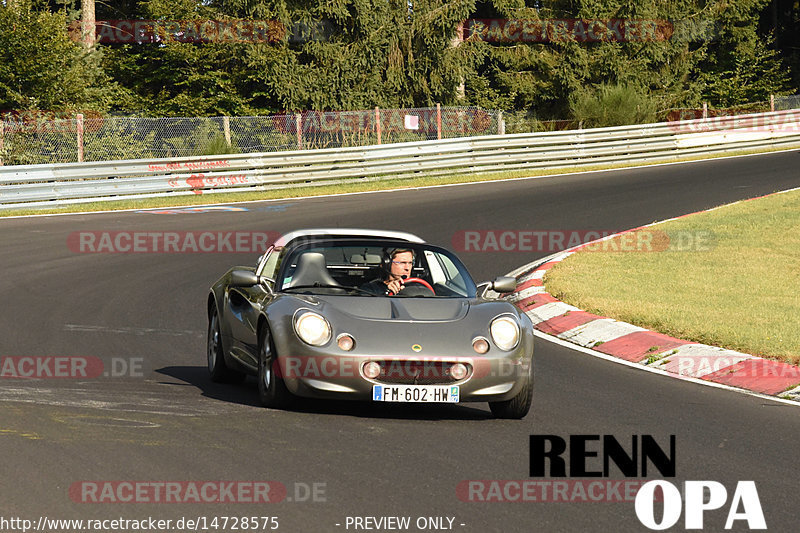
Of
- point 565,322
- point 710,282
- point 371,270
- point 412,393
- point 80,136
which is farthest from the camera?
point 80,136

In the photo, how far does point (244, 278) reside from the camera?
8.88 meters

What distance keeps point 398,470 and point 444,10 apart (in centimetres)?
3349

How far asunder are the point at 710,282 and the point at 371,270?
21.5ft

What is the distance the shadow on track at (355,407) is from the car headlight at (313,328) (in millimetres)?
527

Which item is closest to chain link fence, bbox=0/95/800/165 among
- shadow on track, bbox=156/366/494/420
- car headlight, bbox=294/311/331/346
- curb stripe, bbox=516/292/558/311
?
curb stripe, bbox=516/292/558/311

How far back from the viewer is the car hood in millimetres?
8039

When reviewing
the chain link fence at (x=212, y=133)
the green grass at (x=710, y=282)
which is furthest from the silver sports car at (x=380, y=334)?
the chain link fence at (x=212, y=133)

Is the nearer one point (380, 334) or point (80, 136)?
point (380, 334)

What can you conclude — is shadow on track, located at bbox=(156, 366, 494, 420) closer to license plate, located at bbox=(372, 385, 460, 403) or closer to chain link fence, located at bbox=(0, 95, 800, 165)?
license plate, located at bbox=(372, 385, 460, 403)

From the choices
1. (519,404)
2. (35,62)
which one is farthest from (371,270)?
(35,62)

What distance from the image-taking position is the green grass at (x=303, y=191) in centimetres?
2406

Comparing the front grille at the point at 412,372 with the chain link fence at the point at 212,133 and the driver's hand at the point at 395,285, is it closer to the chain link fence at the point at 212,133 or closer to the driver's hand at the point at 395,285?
the driver's hand at the point at 395,285

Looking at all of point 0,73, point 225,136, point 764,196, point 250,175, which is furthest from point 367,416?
point 0,73

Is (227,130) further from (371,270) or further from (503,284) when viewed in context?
(503,284)
